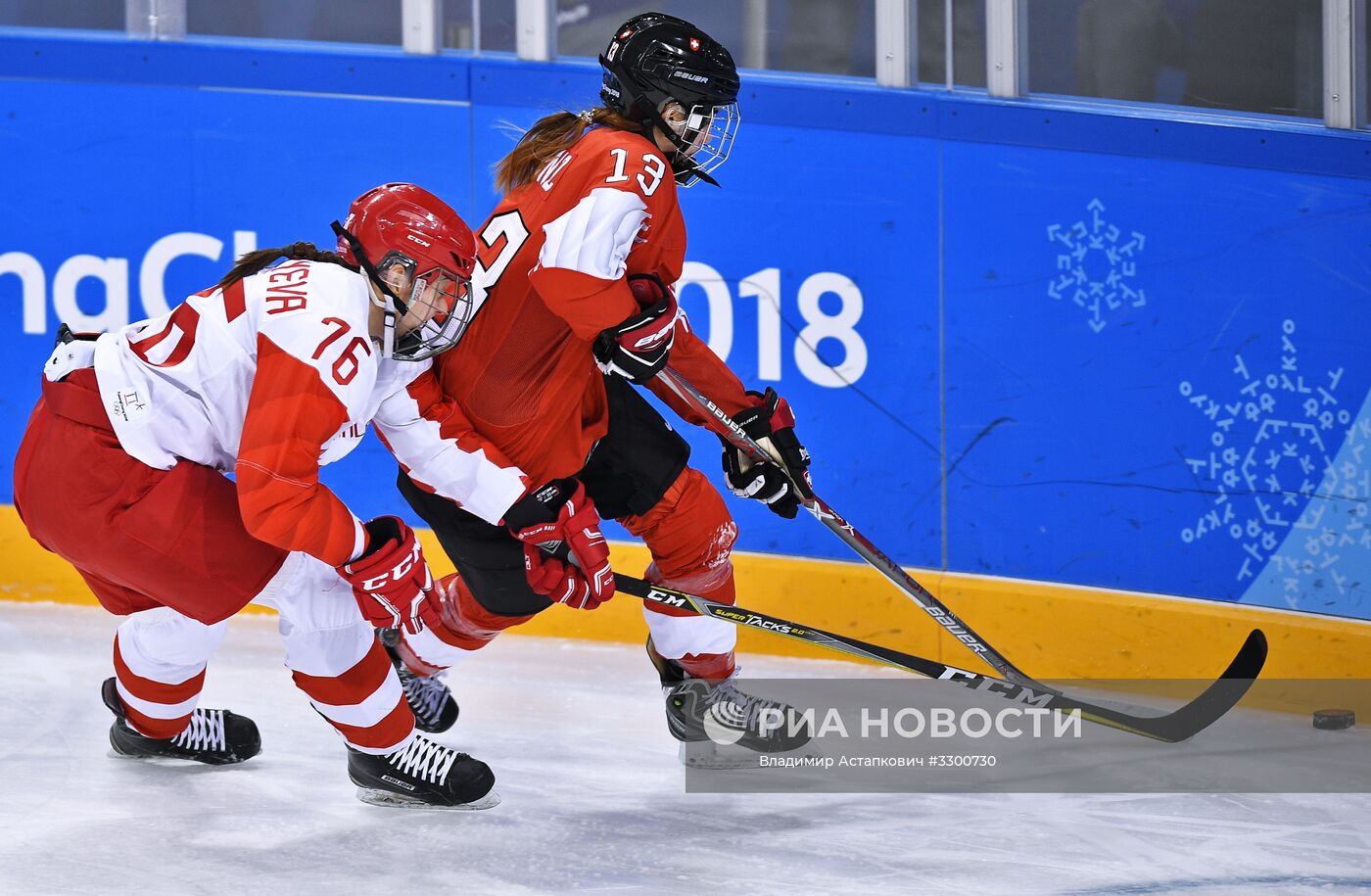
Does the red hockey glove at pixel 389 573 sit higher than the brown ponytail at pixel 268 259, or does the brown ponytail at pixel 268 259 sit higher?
the brown ponytail at pixel 268 259

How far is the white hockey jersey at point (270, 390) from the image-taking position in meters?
2.13

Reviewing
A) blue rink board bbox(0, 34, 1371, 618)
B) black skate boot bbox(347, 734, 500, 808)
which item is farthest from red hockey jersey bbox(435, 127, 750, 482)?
blue rink board bbox(0, 34, 1371, 618)

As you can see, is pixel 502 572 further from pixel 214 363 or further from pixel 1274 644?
pixel 1274 644

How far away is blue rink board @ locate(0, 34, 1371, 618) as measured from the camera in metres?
3.20

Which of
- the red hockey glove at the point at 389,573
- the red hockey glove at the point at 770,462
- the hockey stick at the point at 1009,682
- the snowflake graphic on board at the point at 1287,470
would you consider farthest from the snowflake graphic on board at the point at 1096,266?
the red hockey glove at the point at 389,573

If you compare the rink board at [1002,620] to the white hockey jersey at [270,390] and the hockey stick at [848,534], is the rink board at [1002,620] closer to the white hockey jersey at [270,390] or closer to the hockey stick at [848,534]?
the hockey stick at [848,534]

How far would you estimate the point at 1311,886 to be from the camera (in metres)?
2.12

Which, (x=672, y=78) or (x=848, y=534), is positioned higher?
(x=672, y=78)

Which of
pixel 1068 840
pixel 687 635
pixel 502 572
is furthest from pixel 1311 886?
pixel 502 572

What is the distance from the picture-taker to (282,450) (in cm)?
212

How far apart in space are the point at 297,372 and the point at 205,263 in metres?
2.06

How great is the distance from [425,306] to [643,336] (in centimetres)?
42

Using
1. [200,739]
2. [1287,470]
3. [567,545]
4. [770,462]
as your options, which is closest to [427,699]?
[200,739]

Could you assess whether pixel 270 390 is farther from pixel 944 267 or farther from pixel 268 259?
pixel 944 267
